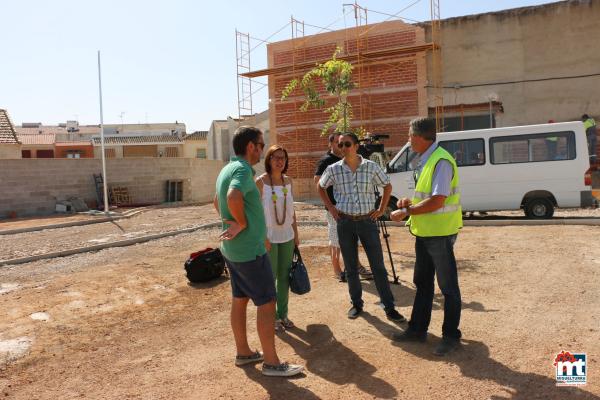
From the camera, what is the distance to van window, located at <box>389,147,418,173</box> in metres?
11.9

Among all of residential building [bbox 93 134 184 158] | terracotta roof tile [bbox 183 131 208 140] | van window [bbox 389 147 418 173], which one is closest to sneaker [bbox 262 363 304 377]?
van window [bbox 389 147 418 173]

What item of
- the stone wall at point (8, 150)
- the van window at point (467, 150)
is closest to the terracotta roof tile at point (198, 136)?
the stone wall at point (8, 150)

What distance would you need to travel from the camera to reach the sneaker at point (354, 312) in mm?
4858

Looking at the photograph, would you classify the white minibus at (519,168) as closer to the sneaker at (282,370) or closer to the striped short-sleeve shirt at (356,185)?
the striped short-sleeve shirt at (356,185)

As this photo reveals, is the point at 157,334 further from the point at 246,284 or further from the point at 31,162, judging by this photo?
the point at 31,162

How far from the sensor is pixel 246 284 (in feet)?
11.8

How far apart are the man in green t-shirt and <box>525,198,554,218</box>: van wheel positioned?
32.0 feet

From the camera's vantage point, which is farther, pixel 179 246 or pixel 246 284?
pixel 179 246

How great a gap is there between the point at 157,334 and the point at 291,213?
176 centimetres

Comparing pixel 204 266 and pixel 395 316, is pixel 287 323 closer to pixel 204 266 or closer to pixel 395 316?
pixel 395 316

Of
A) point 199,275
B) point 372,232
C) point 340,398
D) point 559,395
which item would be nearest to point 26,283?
→ point 199,275

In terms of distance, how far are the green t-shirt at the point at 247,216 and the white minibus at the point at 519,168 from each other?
8719 mm

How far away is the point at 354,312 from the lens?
4.89 meters

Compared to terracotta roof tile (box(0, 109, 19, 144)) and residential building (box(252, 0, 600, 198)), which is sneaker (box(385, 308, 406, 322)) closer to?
residential building (box(252, 0, 600, 198))
